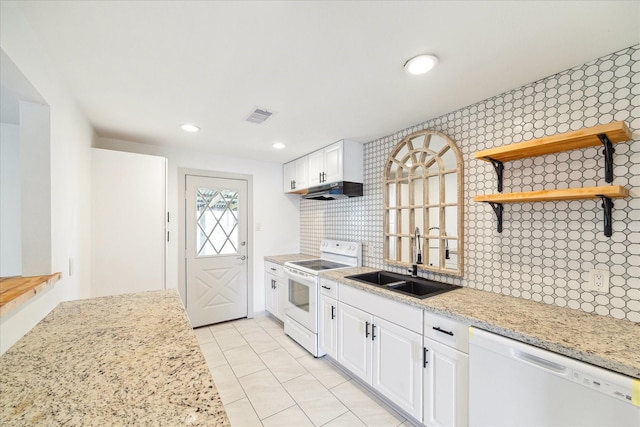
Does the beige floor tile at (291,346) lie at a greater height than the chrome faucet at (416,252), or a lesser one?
lesser

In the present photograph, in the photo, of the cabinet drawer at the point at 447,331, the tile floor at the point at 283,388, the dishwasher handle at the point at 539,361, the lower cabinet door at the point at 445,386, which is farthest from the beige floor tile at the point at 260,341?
the dishwasher handle at the point at 539,361

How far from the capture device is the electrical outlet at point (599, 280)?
1.38m

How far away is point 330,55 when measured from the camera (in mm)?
1395

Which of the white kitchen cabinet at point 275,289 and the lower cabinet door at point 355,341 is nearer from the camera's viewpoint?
the lower cabinet door at point 355,341

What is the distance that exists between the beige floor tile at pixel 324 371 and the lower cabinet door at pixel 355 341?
0.45ft

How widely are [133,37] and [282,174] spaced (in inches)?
111

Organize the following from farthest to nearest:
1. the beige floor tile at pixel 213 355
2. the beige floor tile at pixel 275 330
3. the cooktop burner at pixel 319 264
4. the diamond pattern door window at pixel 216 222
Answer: the diamond pattern door window at pixel 216 222 → the beige floor tile at pixel 275 330 → the cooktop burner at pixel 319 264 → the beige floor tile at pixel 213 355

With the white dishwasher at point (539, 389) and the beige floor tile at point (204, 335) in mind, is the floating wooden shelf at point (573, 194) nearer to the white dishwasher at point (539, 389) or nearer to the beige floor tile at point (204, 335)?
the white dishwasher at point (539, 389)

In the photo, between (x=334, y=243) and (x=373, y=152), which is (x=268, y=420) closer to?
(x=334, y=243)

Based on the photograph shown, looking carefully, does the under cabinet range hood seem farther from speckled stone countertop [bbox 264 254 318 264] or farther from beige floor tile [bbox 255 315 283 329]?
beige floor tile [bbox 255 315 283 329]

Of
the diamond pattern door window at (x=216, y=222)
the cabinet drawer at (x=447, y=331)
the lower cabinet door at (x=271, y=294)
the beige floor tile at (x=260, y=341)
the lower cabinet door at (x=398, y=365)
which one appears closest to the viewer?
the cabinet drawer at (x=447, y=331)

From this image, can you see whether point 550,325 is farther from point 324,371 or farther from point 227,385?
point 227,385

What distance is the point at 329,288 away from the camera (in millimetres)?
2486

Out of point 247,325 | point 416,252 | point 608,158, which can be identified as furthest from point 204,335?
point 608,158
